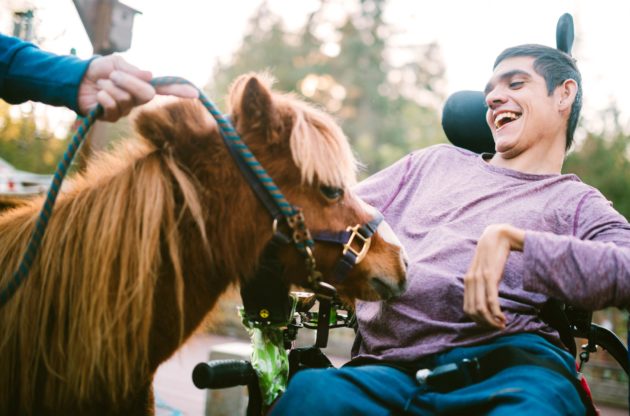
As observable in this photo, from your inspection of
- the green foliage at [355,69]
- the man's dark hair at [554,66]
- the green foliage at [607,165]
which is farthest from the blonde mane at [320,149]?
the green foliage at [355,69]

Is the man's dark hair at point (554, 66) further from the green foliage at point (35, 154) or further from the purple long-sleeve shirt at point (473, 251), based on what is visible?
the green foliage at point (35, 154)

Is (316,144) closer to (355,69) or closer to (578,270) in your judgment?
(578,270)

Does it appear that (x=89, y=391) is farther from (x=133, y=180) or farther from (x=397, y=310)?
(x=397, y=310)

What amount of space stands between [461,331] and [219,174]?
3.39 ft

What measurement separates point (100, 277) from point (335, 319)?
123 centimetres

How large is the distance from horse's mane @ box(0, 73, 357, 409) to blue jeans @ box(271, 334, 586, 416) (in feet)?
1.66

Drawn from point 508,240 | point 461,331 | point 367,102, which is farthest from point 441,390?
point 367,102

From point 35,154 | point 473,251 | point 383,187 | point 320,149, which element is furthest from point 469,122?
point 35,154

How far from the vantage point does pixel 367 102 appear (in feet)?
78.2

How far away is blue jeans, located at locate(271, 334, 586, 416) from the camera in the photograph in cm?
150

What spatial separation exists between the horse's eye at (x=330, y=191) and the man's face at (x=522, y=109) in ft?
3.20

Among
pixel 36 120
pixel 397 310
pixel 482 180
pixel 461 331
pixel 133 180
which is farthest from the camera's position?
pixel 36 120

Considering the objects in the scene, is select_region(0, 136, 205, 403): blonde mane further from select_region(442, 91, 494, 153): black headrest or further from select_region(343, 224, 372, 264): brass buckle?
select_region(442, 91, 494, 153): black headrest

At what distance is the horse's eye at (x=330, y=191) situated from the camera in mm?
1601
